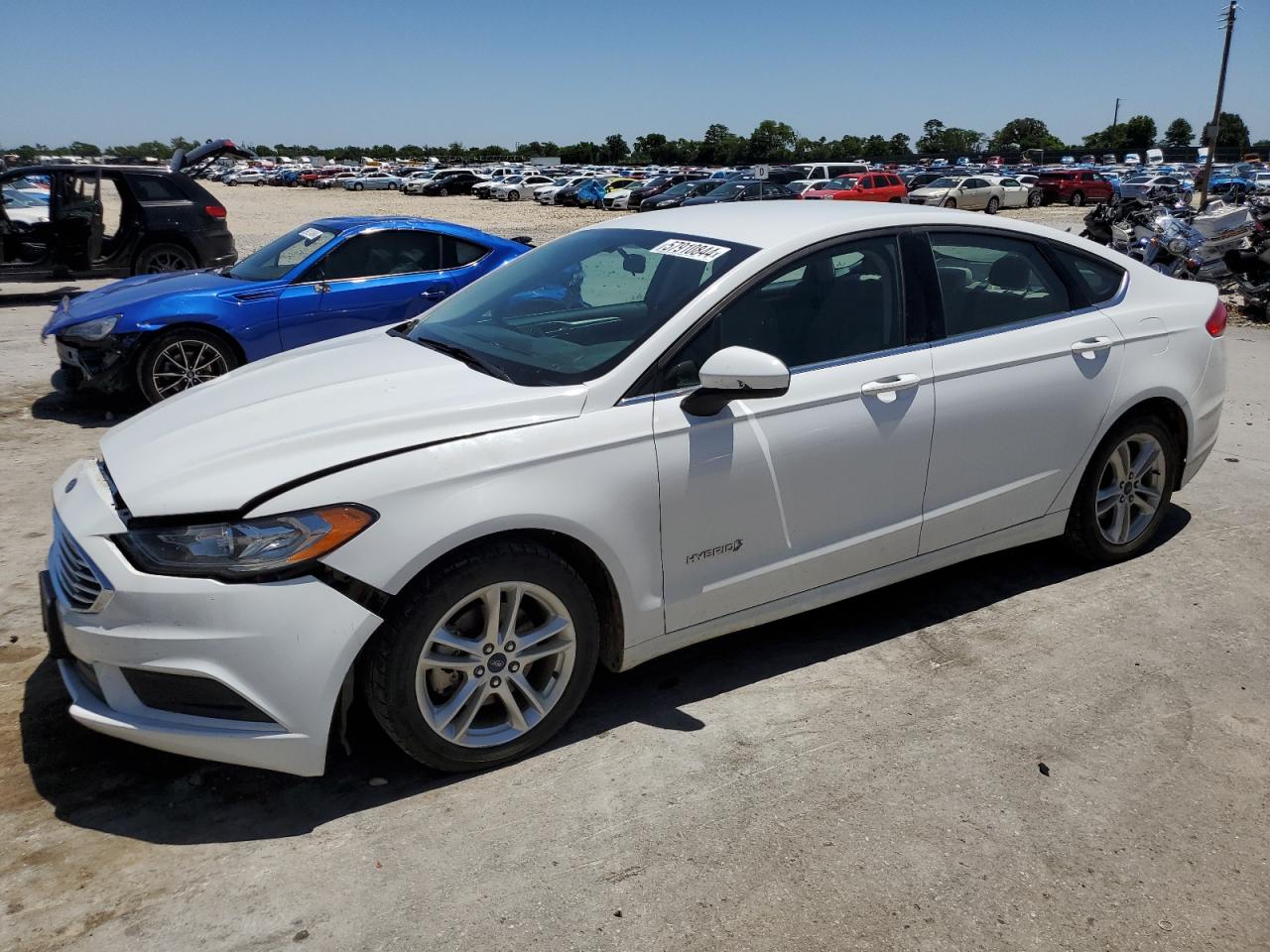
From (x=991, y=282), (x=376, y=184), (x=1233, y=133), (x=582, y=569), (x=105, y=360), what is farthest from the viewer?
(x=1233, y=133)

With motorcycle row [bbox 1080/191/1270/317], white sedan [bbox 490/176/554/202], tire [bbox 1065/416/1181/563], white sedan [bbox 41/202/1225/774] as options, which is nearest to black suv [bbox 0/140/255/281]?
white sedan [bbox 41/202/1225/774]

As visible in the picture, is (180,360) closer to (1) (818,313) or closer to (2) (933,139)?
(1) (818,313)

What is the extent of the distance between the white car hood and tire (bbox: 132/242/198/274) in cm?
992

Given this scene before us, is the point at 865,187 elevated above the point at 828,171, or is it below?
below

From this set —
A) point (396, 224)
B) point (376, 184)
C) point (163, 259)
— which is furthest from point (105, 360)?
point (376, 184)

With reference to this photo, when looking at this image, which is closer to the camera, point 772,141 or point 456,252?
point 456,252

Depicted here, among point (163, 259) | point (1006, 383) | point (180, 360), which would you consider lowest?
point (180, 360)

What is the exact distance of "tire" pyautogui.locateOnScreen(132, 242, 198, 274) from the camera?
12.4m

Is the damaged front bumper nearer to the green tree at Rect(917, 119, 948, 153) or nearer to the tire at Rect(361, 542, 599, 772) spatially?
the tire at Rect(361, 542, 599, 772)

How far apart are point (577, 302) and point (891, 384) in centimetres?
121

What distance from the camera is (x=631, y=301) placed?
144 inches

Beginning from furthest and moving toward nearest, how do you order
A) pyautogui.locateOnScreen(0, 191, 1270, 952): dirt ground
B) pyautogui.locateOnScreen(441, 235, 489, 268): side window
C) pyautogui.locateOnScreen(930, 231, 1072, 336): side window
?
pyautogui.locateOnScreen(441, 235, 489, 268): side window < pyautogui.locateOnScreen(930, 231, 1072, 336): side window < pyautogui.locateOnScreen(0, 191, 1270, 952): dirt ground

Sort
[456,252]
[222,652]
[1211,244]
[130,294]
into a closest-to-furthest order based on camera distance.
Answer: [222,652] → [130,294] → [456,252] → [1211,244]

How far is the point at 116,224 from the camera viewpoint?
40.6ft
